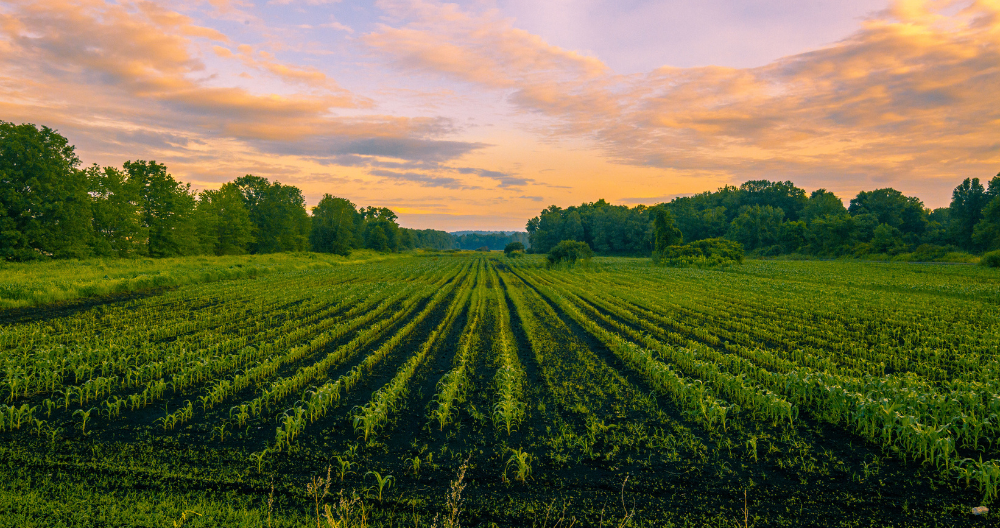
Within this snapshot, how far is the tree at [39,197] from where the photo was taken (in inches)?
1172

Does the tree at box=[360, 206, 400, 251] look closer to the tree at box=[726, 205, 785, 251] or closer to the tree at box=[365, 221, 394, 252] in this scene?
the tree at box=[365, 221, 394, 252]

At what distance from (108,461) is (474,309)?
49.7 ft

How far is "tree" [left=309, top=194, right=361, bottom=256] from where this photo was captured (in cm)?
7862

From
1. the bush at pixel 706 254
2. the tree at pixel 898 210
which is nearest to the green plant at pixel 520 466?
the bush at pixel 706 254

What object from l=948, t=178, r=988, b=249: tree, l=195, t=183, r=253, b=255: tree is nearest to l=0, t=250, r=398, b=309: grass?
l=195, t=183, r=253, b=255: tree

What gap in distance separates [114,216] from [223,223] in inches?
765

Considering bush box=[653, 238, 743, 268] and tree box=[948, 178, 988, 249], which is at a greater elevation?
tree box=[948, 178, 988, 249]

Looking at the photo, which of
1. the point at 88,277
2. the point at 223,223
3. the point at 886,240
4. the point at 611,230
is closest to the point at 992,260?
the point at 886,240

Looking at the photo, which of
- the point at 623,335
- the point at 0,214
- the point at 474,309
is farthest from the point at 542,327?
the point at 0,214

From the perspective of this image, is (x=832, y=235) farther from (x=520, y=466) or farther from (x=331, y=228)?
(x=331, y=228)

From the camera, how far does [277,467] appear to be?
5.52 m

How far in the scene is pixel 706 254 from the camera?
55281 millimetres

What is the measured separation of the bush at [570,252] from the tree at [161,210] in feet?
146

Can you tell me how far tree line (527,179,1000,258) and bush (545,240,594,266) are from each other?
74.0 feet
